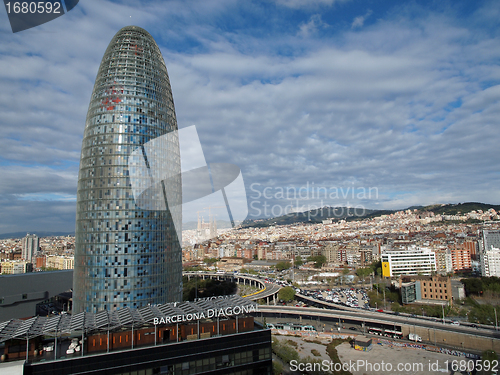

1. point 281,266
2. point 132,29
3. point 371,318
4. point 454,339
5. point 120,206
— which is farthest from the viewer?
point 281,266

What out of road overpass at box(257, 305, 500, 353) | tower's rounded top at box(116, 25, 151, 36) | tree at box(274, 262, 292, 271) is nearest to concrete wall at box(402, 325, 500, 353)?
road overpass at box(257, 305, 500, 353)

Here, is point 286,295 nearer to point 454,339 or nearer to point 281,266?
point 454,339

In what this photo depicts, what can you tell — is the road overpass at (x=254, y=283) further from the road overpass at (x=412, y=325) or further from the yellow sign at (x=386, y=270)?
the yellow sign at (x=386, y=270)

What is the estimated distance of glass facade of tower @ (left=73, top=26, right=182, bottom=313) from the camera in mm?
27234

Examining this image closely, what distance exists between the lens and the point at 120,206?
27.5 m

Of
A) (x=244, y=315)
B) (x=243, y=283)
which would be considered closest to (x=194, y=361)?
(x=244, y=315)

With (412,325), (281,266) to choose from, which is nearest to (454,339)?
(412,325)

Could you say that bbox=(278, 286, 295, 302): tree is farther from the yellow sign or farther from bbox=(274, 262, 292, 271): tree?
bbox=(274, 262, 292, 271): tree

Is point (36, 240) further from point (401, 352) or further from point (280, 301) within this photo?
point (401, 352)

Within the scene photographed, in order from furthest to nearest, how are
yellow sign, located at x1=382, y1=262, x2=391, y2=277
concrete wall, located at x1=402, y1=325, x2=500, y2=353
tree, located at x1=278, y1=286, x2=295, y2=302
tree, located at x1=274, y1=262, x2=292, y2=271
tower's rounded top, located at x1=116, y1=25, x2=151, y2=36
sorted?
tree, located at x1=274, y1=262, x2=292, y2=271, yellow sign, located at x1=382, y1=262, x2=391, y2=277, tree, located at x1=278, y1=286, x2=295, y2=302, tower's rounded top, located at x1=116, y1=25, x2=151, y2=36, concrete wall, located at x1=402, y1=325, x2=500, y2=353

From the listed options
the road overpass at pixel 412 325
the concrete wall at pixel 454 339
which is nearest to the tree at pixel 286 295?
the road overpass at pixel 412 325

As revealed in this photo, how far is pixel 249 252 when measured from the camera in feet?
370

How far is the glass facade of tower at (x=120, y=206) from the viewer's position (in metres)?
27.2

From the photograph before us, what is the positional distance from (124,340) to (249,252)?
323ft
